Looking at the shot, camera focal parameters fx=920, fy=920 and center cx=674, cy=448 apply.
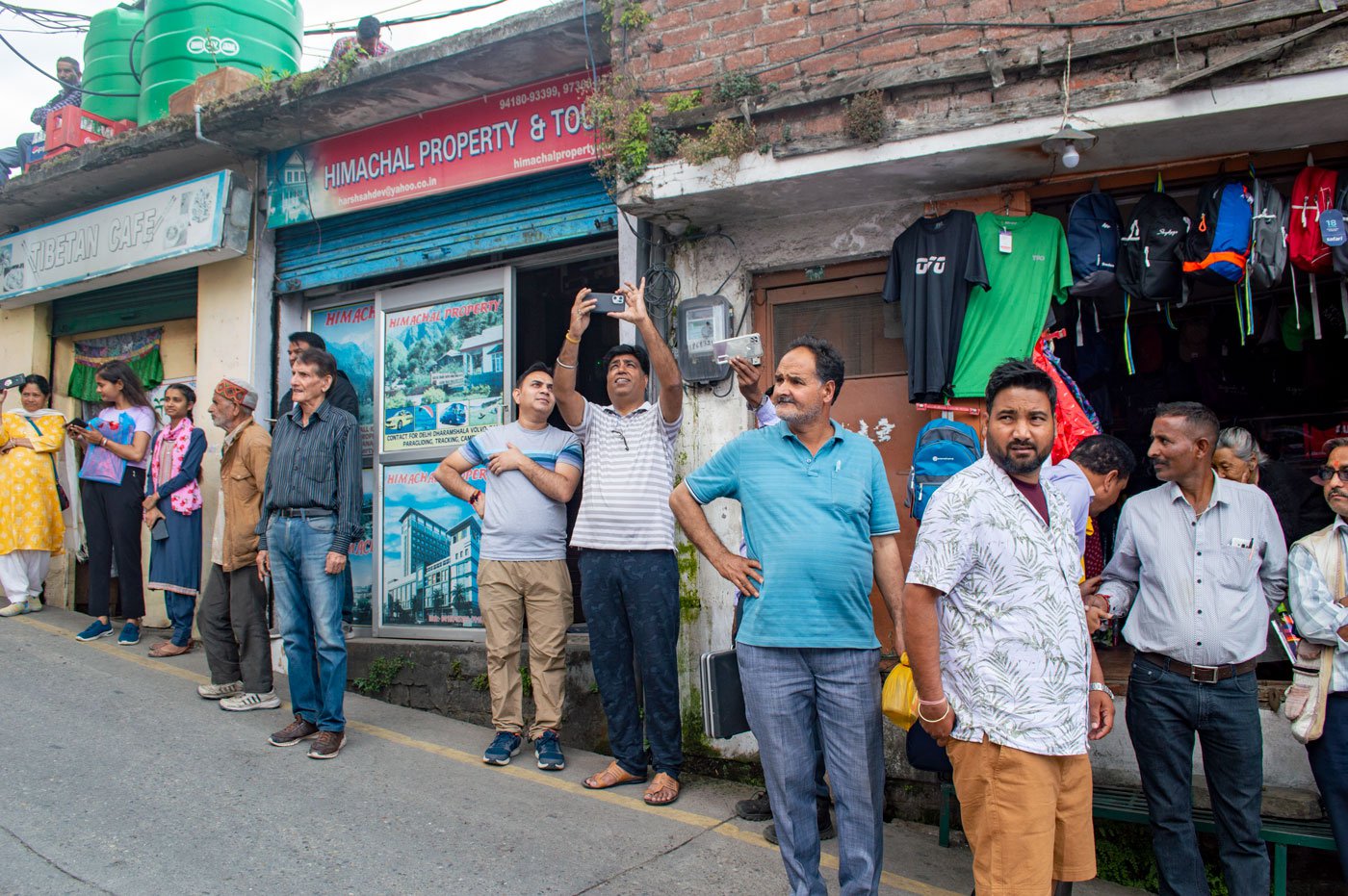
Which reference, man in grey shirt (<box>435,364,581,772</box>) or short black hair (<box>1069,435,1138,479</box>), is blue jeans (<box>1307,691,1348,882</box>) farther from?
man in grey shirt (<box>435,364,581,772</box>)

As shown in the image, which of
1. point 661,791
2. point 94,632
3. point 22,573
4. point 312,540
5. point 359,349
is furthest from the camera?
point 22,573

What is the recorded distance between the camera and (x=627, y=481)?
4668mm

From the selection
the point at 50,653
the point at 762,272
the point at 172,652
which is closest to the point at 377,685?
the point at 172,652

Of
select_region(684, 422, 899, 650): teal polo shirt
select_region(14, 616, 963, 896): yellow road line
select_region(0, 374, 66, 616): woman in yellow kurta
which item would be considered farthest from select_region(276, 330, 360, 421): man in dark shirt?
select_region(684, 422, 899, 650): teal polo shirt

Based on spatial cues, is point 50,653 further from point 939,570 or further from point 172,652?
point 939,570

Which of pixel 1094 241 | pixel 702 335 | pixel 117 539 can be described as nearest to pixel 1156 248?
pixel 1094 241

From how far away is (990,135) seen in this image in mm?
4398

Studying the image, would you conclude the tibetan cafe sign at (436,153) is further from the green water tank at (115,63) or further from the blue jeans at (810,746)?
the blue jeans at (810,746)

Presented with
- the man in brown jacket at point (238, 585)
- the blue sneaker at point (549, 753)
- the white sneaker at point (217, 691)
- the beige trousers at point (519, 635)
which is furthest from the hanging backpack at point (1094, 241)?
the white sneaker at point (217, 691)

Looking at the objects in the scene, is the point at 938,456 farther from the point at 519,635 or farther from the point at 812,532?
the point at 519,635

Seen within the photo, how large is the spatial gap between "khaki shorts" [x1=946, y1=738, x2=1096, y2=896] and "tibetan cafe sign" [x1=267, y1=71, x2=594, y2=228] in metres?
4.59

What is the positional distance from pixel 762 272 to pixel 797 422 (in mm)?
2401

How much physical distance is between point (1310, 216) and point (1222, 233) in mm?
403

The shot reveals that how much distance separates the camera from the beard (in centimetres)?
273
